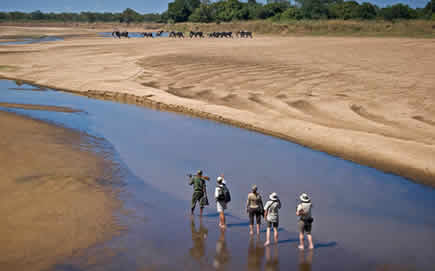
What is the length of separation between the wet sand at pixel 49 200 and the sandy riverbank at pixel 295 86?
349 inches

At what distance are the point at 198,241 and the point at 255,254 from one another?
1443 mm

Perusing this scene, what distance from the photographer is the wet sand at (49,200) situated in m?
9.83

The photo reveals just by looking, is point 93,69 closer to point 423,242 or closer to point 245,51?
point 245,51

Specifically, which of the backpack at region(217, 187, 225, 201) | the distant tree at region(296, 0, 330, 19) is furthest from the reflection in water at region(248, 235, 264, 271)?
the distant tree at region(296, 0, 330, 19)

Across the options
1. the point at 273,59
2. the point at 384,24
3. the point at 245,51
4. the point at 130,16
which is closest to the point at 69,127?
the point at 273,59

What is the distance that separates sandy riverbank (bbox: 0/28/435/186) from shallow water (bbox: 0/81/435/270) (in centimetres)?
136

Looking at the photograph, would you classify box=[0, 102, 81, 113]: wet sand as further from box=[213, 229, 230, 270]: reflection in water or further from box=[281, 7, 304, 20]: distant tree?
box=[281, 7, 304, 20]: distant tree

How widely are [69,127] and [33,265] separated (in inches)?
513

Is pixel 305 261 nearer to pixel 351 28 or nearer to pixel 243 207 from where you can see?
pixel 243 207

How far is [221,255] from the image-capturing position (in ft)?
32.7

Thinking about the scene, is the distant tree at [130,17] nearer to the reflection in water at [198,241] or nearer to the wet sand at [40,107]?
the wet sand at [40,107]

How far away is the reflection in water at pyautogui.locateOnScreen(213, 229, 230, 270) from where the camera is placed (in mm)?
9539

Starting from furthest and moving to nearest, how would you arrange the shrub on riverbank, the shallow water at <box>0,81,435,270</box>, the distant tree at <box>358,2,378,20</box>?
the distant tree at <box>358,2,378,20</box>, the shrub on riverbank, the shallow water at <box>0,81,435,270</box>

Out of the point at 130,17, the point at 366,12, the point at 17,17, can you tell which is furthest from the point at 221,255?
the point at 17,17
